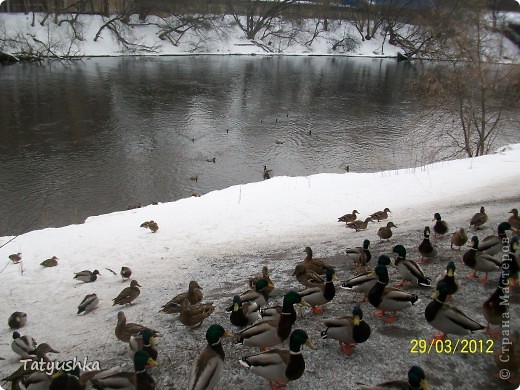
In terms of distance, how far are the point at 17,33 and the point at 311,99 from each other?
34.6 metres

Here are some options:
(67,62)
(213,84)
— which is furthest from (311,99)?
(67,62)

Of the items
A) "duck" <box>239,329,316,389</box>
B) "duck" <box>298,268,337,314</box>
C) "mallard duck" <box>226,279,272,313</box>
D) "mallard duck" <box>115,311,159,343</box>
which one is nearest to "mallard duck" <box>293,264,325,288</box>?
"duck" <box>298,268,337,314</box>

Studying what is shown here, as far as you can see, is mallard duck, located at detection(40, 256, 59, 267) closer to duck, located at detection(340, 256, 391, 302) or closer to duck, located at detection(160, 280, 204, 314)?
duck, located at detection(160, 280, 204, 314)

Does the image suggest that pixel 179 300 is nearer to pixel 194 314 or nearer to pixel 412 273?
pixel 194 314

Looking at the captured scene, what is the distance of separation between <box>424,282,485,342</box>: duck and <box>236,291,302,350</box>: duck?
174 cm

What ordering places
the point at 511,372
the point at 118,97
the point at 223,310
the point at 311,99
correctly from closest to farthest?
the point at 511,372 → the point at 223,310 → the point at 118,97 → the point at 311,99

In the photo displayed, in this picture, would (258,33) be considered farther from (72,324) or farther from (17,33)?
(72,324)

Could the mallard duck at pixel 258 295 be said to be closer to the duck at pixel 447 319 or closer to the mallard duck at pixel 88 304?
the duck at pixel 447 319

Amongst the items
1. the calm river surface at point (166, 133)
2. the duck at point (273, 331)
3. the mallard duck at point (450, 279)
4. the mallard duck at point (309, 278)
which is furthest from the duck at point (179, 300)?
the calm river surface at point (166, 133)

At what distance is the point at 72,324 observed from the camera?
24.4 feet

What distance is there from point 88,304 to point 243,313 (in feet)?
10.9

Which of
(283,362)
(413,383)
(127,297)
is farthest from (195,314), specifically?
(413,383)

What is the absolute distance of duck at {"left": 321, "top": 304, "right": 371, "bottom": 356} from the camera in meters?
A: 5.25

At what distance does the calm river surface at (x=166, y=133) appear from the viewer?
18.8 meters
